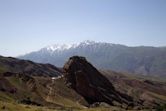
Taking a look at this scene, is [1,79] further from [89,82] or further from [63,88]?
[89,82]

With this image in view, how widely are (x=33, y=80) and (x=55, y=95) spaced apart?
67.5 feet

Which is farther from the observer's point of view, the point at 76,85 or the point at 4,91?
the point at 76,85

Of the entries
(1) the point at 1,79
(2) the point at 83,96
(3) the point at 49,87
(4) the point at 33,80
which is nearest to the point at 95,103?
(2) the point at 83,96

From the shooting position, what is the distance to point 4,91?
172625mm

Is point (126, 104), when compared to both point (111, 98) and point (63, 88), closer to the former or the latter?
point (111, 98)

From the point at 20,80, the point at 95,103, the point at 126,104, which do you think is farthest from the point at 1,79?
the point at 126,104

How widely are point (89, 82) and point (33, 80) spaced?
102ft

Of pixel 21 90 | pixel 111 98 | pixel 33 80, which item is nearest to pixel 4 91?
pixel 21 90

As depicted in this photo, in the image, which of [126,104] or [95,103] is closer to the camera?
[95,103]

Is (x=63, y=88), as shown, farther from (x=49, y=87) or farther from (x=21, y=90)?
(x=21, y=90)

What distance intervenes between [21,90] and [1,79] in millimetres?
13689

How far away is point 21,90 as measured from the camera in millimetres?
180375

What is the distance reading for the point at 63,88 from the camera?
605 feet

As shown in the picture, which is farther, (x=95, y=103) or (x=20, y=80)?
(x=20, y=80)
